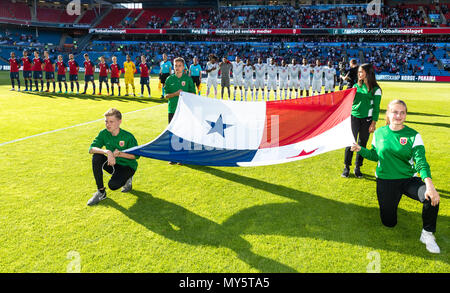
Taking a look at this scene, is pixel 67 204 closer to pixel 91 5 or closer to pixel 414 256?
pixel 414 256

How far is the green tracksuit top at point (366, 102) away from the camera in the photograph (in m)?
5.18

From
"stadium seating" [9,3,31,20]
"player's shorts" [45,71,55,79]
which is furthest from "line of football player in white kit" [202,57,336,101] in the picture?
"stadium seating" [9,3,31,20]

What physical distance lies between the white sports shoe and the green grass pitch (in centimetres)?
8

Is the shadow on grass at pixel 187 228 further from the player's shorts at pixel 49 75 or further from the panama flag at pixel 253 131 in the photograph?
the player's shorts at pixel 49 75

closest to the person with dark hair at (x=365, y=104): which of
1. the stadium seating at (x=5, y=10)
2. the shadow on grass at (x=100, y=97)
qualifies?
the shadow on grass at (x=100, y=97)

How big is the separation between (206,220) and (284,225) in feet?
3.21

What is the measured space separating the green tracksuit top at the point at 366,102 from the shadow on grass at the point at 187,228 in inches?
127

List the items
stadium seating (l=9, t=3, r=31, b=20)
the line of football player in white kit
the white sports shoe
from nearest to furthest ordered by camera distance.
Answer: the white sports shoe < the line of football player in white kit < stadium seating (l=9, t=3, r=31, b=20)

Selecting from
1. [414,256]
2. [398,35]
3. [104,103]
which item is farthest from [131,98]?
[398,35]

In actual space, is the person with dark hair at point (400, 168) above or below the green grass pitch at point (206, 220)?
above

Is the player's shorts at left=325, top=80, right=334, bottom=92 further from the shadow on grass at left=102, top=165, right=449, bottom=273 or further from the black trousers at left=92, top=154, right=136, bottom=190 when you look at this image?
the black trousers at left=92, top=154, right=136, bottom=190

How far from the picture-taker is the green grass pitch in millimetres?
3094

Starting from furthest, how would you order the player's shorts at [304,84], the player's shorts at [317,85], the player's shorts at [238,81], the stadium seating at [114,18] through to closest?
the stadium seating at [114,18] < the player's shorts at [238,81] < the player's shorts at [304,84] < the player's shorts at [317,85]

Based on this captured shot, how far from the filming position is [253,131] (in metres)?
4.67
